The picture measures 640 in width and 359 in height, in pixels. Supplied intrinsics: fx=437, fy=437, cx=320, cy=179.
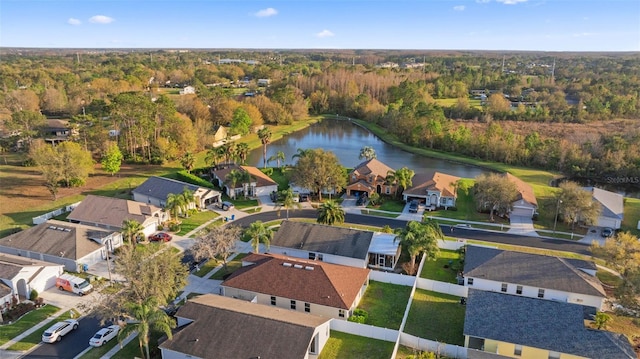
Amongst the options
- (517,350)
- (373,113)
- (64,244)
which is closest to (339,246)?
(517,350)

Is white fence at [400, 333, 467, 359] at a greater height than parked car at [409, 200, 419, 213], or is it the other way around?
parked car at [409, 200, 419, 213]

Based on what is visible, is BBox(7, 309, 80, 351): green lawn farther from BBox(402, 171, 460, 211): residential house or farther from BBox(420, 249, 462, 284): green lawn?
BBox(402, 171, 460, 211): residential house

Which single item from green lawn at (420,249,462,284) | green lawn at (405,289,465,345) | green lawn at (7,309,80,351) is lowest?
green lawn at (7,309,80,351)

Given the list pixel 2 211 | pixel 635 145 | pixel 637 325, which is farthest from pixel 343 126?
pixel 637 325

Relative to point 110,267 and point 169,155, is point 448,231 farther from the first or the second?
point 169,155

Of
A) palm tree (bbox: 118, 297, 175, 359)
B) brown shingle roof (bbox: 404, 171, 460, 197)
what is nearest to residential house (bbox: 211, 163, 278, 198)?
brown shingle roof (bbox: 404, 171, 460, 197)
